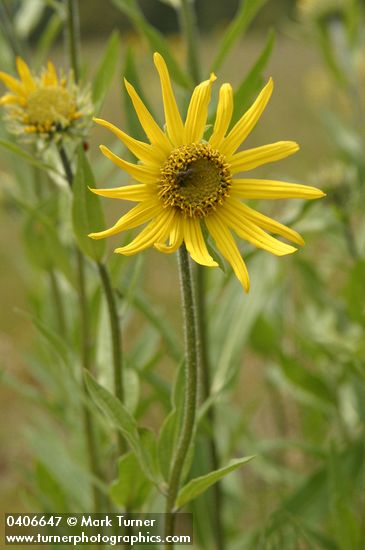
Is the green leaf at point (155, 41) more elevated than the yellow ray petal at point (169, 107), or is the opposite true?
the green leaf at point (155, 41)

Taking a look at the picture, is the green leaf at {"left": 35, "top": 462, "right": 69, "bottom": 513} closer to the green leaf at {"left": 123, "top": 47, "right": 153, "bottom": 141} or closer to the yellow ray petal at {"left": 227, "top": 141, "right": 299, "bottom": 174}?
the green leaf at {"left": 123, "top": 47, "right": 153, "bottom": 141}

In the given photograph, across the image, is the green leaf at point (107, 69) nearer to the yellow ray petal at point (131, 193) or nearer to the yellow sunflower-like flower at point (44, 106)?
the yellow sunflower-like flower at point (44, 106)

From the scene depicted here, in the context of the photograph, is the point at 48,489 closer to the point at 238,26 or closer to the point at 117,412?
the point at 117,412

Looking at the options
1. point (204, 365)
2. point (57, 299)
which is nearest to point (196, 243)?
point (204, 365)

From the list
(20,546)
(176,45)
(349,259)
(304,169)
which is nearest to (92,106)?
(349,259)

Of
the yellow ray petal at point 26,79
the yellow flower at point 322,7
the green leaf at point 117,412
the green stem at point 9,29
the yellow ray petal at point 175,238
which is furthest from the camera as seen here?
the yellow flower at point 322,7

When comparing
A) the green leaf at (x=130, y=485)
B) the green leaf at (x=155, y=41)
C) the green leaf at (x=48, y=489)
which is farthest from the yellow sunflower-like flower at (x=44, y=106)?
the green leaf at (x=48, y=489)

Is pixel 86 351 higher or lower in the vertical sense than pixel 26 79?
lower
